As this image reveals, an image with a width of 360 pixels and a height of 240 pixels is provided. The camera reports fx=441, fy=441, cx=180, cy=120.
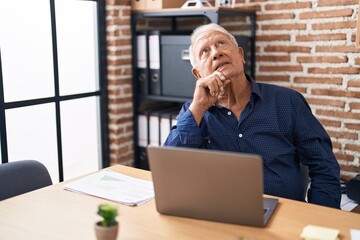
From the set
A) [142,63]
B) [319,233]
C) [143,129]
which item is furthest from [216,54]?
[143,129]

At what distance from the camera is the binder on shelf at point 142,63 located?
2990mm

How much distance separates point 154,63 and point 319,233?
199 cm

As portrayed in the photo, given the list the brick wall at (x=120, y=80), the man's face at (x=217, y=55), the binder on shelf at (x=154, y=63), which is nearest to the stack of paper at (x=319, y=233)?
the man's face at (x=217, y=55)

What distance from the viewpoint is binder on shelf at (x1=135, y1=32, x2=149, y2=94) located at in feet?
9.81

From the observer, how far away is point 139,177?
173cm

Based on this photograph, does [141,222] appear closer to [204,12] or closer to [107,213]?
[107,213]

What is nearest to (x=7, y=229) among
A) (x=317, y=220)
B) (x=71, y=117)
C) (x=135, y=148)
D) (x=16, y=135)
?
(x=317, y=220)

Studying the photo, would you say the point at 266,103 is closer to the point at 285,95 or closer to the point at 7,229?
the point at 285,95

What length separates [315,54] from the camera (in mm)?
2680

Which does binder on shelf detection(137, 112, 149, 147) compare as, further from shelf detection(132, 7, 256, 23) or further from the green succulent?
the green succulent

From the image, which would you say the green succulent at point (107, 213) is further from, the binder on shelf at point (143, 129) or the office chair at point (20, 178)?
the binder on shelf at point (143, 129)

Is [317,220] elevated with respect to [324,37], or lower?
lower

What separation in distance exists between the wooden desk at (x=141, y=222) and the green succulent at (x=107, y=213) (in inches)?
6.3

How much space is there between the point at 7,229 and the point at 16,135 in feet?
4.51
